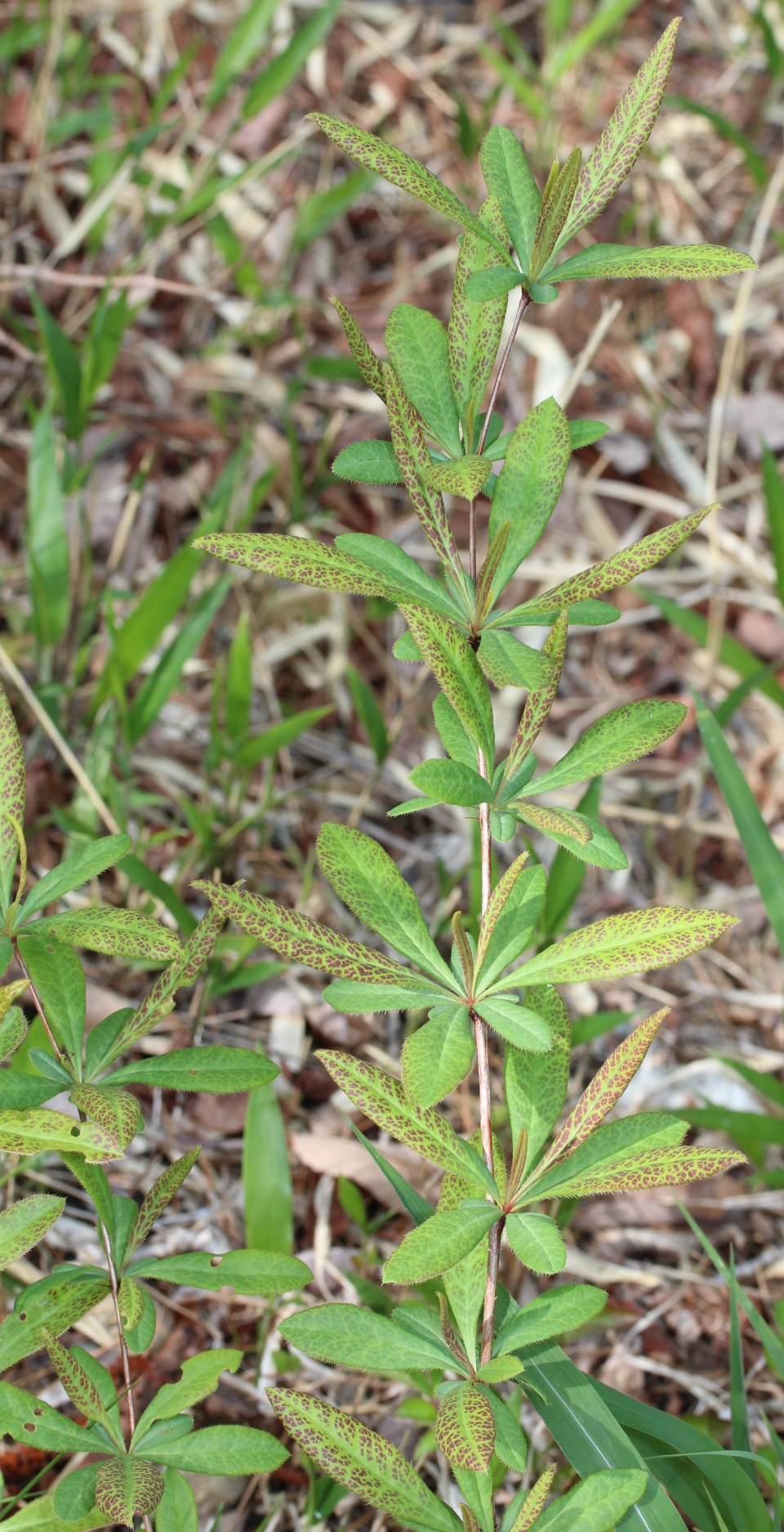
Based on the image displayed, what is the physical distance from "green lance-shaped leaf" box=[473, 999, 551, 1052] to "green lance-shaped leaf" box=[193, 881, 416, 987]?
0.06m

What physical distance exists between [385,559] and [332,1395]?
1.12 metres

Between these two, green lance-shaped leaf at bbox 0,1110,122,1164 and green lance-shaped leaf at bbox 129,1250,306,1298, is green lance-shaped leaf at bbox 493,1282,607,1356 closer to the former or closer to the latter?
green lance-shaped leaf at bbox 129,1250,306,1298

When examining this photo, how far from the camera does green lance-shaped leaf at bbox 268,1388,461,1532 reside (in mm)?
862

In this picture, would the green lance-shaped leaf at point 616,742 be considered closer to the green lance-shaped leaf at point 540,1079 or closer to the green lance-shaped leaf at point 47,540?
the green lance-shaped leaf at point 540,1079

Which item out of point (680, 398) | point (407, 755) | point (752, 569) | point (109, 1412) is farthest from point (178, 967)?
point (680, 398)

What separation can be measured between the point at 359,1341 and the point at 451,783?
1.35 feet

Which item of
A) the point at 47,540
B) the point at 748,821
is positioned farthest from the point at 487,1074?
the point at 47,540

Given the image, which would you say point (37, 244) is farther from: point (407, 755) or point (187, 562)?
point (407, 755)

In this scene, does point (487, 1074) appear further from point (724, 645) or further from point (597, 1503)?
point (724, 645)

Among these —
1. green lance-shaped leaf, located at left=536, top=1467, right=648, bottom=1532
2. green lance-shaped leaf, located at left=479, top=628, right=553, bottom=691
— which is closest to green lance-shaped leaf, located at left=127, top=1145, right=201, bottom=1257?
green lance-shaped leaf, located at left=536, top=1467, right=648, bottom=1532

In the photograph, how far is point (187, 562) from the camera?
1981mm

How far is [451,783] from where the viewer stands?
81 centimetres

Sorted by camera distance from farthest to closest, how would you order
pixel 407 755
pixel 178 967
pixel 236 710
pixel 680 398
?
1. pixel 680 398
2. pixel 407 755
3. pixel 236 710
4. pixel 178 967

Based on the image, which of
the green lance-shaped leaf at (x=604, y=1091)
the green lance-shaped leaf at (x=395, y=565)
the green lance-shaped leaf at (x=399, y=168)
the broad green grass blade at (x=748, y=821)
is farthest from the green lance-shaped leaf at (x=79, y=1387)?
the broad green grass blade at (x=748, y=821)
